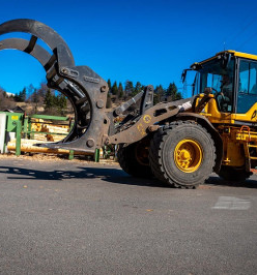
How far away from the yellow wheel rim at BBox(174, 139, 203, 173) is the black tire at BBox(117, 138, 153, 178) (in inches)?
61.9

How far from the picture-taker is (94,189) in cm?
576

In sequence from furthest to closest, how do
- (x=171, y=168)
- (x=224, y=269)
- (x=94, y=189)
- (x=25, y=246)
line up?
(x=171, y=168) < (x=94, y=189) < (x=25, y=246) < (x=224, y=269)

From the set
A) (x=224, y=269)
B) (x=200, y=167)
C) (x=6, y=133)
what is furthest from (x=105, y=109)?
(x=6, y=133)

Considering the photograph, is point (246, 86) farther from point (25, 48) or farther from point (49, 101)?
point (49, 101)

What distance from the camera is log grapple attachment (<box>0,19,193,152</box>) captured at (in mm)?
6152

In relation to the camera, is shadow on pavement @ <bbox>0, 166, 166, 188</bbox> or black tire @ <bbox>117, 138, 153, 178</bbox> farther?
black tire @ <bbox>117, 138, 153, 178</bbox>

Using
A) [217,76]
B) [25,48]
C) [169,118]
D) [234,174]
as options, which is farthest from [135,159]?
[25,48]

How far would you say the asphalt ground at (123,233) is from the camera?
2.47m

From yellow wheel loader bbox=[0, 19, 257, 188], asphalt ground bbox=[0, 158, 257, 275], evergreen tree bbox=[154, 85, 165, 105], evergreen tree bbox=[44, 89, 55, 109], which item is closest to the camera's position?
asphalt ground bbox=[0, 158, 257, 275]

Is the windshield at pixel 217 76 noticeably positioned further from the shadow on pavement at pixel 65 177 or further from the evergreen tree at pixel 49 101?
the evergreen tree at pixel 49 101

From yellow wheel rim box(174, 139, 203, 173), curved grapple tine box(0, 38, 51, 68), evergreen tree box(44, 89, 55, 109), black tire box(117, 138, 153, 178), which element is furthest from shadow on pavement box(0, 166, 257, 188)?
evergreen tree box(44, 89, 55, 109)

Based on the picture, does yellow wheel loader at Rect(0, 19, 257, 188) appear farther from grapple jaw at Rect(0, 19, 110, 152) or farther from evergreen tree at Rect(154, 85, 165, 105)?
evergreen tree at Rect(154, 85, 165, 105)

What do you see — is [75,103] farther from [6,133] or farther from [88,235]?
[6,133]

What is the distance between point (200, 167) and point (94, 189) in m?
2.24
